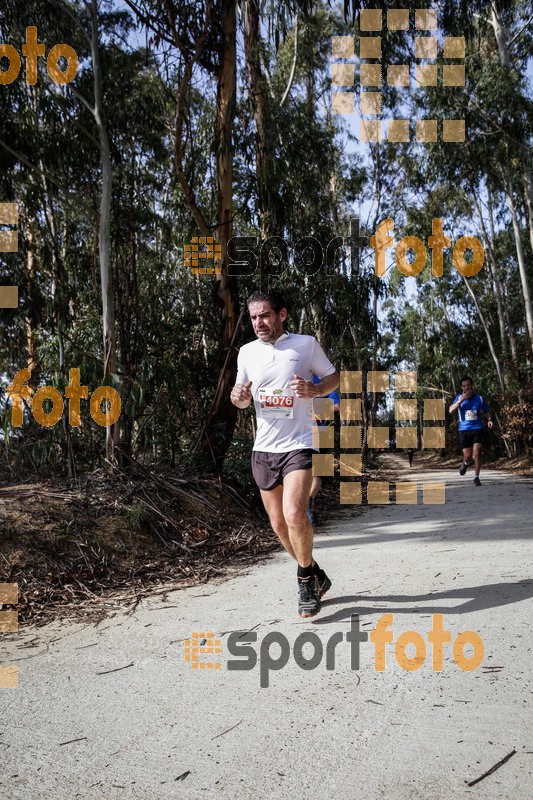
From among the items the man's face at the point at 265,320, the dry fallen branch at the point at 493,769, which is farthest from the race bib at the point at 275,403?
the dry fallen branch at the point at 493,769

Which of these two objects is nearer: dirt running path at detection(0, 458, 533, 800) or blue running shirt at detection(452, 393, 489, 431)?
dirt running path at detection(0, 458, 533, 800)

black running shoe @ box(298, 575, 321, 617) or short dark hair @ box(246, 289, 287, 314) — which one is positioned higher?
short dark hair @ box(246, 289, 287, 314)

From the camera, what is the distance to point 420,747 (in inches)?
97.7

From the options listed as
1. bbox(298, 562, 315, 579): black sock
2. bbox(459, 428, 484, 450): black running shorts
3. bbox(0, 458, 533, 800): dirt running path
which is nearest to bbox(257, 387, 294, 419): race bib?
bbox(298, 562, 315, 579): black sock

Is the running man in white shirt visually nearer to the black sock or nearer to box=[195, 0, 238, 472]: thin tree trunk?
the black sock

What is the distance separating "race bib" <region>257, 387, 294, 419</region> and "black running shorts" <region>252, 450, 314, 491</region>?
0.24 meters

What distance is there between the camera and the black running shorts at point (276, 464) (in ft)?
14.2

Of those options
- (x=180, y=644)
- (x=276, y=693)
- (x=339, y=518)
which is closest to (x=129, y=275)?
(x=339, y=518)

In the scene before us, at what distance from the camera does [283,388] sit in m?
4.40

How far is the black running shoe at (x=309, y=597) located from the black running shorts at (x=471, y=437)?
8066 mm

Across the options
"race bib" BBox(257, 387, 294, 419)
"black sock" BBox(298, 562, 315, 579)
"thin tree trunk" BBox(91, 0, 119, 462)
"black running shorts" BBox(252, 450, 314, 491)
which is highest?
"thin tree trunk" BBox(91, 0, 119, 462)

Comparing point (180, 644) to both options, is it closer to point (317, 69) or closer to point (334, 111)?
point (317, 69)

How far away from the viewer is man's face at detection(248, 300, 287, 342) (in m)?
4.48

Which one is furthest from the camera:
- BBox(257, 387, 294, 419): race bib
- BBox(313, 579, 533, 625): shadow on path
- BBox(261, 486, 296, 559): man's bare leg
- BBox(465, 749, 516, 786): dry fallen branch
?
BBox(261, 486, 296, 559): man's bare leg
